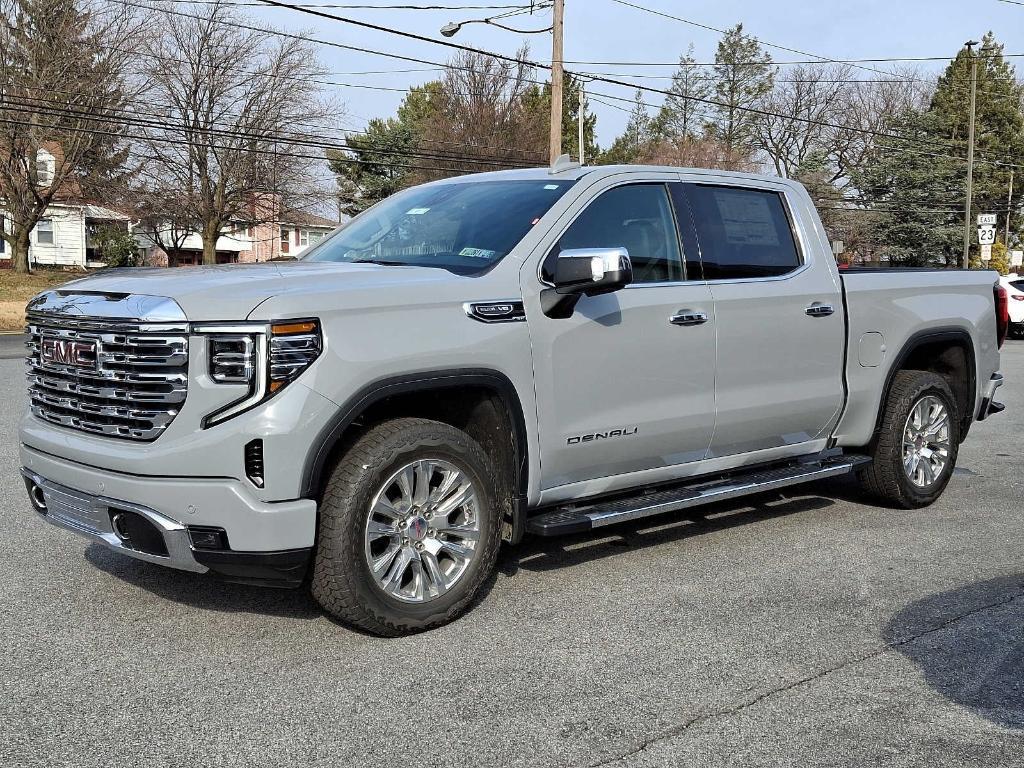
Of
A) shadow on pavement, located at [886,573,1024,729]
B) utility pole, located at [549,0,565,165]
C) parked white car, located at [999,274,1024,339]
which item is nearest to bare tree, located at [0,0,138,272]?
utility pole, located at [549,0,565,165]

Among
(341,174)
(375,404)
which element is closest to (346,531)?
(375,404)

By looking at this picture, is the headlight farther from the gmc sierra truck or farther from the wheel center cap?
the wheel center cap

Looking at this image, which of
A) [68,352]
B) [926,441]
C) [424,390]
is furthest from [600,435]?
[926,441]

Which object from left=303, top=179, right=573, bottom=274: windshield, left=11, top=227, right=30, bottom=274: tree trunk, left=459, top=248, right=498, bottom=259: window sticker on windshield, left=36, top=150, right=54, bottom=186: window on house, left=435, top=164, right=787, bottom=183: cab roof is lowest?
left=459, top=248, right=498, bottom=259: window sticker on windshield

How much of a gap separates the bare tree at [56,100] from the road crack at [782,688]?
36054 millimetres

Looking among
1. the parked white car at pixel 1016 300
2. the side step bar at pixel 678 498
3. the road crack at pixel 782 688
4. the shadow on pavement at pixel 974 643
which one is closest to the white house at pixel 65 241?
the parked white car at pixel 1016 300

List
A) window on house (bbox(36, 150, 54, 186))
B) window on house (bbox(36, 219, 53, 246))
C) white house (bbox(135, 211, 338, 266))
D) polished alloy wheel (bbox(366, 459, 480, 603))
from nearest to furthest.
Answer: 1. polished alloy wheel (bbox(366, 459, 480, 603))
2. window on house (bbox(36, 150, 54, 186))
3. white house (bbox(135, 211, 338, 266))
4. window on house (bbox(36, 219, 53, 246))

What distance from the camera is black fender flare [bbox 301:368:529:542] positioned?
4020 millimetres

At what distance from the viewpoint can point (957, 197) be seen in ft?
180

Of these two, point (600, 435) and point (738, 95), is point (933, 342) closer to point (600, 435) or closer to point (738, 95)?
point (600, 435)

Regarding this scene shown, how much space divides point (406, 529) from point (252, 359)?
97 centimetres

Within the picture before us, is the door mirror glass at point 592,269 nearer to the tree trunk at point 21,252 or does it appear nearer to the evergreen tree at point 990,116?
the tree trunk at point 21,252

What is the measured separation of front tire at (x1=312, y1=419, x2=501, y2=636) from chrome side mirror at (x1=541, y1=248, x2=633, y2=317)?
0.76 metres

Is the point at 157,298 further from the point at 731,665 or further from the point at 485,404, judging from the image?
the point at 731,665
